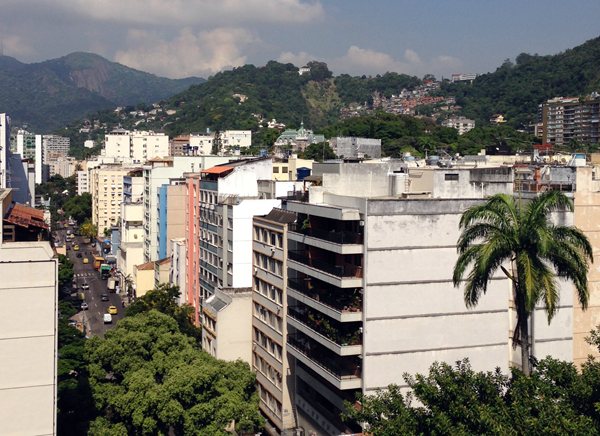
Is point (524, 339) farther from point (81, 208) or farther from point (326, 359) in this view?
point (81, 208)

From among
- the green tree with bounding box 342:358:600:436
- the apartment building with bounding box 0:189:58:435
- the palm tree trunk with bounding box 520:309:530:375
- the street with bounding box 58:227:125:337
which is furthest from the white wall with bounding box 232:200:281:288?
the palm tree trunk with bounding box 520:309:530:375

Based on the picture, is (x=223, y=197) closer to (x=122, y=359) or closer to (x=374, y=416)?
(x=122, y=359)

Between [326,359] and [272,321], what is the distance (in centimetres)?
893

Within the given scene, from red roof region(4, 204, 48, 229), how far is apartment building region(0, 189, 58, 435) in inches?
57.5

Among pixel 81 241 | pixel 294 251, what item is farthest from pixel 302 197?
pixel 81 241

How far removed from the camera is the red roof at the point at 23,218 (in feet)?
77.6

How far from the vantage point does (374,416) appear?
77.1ft

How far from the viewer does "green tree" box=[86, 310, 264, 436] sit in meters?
31.6

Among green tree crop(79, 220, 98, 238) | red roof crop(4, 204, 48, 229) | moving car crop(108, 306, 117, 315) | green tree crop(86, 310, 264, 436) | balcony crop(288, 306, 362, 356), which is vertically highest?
red roof crop(4, 204, 48, 229)

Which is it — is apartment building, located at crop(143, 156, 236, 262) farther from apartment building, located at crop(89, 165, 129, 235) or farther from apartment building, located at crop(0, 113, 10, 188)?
apartment building, located at crop(89, 165, 129, 235)

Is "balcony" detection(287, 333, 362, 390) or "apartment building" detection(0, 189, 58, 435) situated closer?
"apartment building" detection(0, 189, 58, 435)

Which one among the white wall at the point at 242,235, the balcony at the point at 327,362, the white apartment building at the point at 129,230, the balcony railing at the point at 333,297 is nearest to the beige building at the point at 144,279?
the white apartment building at the point at 129,230

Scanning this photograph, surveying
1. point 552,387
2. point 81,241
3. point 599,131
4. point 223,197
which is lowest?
point 81,241

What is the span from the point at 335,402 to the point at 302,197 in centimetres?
1371
